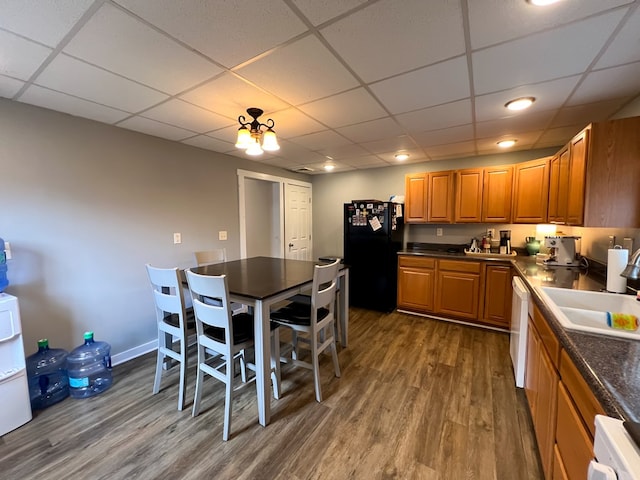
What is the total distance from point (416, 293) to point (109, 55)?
3.78 metres

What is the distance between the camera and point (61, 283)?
7.41 feet

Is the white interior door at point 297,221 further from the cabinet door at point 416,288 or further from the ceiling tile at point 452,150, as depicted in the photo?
the ceiling tile at point 452,150

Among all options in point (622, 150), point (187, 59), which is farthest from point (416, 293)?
point (187, 59)

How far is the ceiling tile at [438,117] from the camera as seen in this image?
2102mm

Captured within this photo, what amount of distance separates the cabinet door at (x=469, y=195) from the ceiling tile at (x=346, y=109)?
1890 mm

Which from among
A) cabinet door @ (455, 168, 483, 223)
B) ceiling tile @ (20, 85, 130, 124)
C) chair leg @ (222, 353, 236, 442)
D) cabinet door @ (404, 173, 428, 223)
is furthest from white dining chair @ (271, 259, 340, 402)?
cabinet door @ (455, 168, 483, 223)

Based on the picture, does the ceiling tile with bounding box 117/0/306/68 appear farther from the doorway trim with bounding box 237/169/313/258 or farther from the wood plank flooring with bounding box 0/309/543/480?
the doorway trim with bounding box 237/169/313/258

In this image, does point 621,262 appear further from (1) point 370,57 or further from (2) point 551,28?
(1) point 370,57

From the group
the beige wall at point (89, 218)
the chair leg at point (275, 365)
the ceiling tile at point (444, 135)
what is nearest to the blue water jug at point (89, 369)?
the beige wall at point (89, 218)

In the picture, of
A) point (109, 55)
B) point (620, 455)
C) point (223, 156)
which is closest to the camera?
point (620, 455)

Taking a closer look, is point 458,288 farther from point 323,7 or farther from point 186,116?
point 186,116

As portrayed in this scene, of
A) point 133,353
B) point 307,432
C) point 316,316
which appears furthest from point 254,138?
point 133,353

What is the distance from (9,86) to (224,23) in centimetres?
173

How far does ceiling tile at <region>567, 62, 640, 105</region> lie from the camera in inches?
62.1
